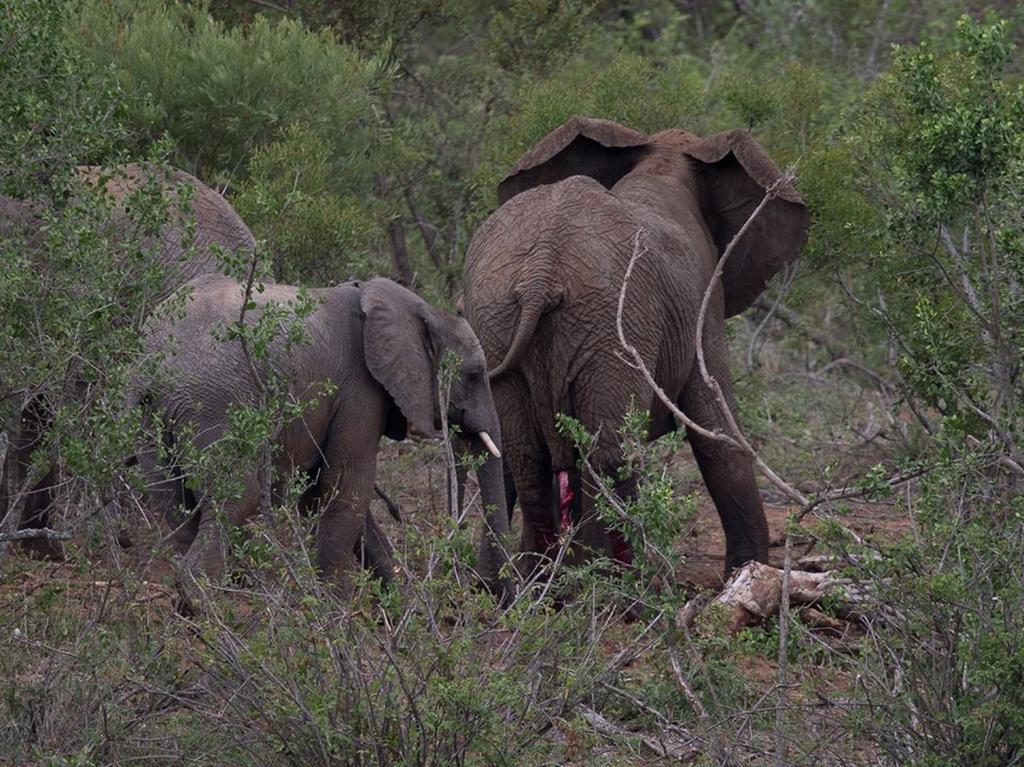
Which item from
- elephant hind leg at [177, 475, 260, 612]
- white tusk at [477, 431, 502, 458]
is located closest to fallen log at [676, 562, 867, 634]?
white tusk at [477, 431, 502, 458]

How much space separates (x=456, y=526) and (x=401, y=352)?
1.91 m

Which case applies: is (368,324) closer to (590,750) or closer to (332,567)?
(332,567)

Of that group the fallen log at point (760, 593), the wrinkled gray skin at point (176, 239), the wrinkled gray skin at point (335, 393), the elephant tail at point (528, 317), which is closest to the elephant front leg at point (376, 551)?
the wrinkled gray skin at point (335, 393)

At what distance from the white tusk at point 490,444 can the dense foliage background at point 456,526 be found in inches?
24.6

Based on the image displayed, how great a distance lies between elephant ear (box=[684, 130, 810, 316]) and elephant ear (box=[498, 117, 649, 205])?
0.28 meters

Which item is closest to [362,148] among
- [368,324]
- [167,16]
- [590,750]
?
[167,16]

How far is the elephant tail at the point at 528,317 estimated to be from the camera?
288 inches

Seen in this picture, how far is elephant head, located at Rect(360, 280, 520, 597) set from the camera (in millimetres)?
6984

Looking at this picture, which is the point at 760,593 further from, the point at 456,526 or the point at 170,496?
the point at 456,526

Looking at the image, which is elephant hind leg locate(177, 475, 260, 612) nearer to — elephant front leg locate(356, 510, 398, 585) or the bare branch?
the bare branch

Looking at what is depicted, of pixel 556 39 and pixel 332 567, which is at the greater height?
pixel 556 39

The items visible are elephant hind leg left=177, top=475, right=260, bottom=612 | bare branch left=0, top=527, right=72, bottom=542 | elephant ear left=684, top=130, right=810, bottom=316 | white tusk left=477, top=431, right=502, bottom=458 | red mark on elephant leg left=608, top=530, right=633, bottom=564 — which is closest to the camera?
bare branch left=0, top=527, right=72, bottom=542

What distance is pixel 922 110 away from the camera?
645 centimetres

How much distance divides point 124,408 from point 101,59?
364cm
